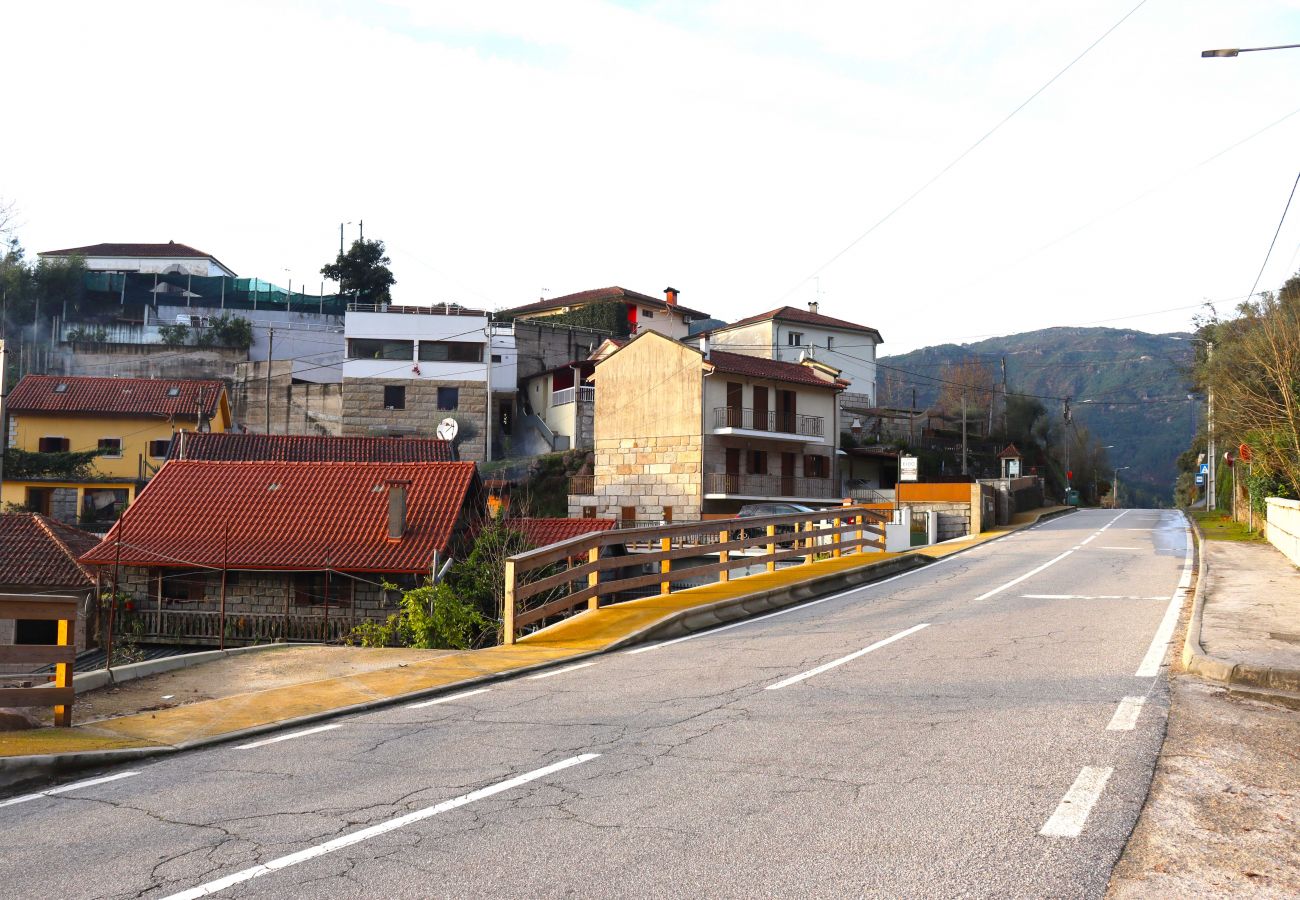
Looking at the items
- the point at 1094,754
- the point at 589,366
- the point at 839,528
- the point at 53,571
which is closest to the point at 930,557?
the point at 839,528

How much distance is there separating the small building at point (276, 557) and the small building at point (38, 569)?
1.44m

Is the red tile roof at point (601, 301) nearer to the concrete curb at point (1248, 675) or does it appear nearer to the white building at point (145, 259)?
the white building at point (145, 259)

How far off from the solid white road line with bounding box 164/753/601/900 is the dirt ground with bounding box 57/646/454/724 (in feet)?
15.5

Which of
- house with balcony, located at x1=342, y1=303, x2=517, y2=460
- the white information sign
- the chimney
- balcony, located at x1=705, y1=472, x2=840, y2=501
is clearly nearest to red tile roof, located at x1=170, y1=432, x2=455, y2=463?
balcony, located at x1=705, y1=472, x2=840, y2=501

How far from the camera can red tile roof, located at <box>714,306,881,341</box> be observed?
68125 millimetres

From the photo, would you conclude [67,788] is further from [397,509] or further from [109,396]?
[109,396]

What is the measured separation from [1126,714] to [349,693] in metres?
6.64

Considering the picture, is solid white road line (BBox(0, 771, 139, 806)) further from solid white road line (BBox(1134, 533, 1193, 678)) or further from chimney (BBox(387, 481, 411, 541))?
chimney (BBox(387, 481, 411, 541))

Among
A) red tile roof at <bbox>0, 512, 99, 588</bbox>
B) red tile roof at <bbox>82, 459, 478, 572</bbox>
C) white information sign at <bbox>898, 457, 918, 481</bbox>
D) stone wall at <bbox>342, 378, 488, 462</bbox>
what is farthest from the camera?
stone wall at <bbox>342, 378, 488, 462</bbox>

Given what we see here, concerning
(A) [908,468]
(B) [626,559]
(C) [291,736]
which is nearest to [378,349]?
(A) [908,468]

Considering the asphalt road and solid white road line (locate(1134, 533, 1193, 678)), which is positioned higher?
solid white road line (locate(1134, 533, 1193, 678))

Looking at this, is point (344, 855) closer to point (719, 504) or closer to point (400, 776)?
point (400, 776)

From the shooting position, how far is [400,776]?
668 centimetres

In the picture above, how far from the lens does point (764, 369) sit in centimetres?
5072
